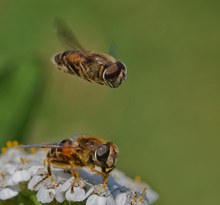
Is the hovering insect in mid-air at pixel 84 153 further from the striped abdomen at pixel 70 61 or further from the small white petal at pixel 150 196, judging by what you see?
the small white petal at pixel 150 196

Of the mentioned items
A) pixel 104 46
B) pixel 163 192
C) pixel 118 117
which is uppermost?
pixel 104 46

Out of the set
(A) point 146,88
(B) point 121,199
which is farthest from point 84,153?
(A) point 146,88

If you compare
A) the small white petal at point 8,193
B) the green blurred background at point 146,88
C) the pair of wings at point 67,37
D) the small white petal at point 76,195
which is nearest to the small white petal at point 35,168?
the small white petal at point 8,193

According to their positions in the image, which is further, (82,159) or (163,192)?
(163,192)

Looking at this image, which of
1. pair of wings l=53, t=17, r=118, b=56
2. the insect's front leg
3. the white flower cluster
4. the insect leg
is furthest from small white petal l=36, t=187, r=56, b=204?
pair of wings l=53, t=17, r=118, b=56

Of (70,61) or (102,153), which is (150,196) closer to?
(102,153)

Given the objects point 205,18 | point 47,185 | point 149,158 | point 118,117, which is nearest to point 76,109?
point 118,117

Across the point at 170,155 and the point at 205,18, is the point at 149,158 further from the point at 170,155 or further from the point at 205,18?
the point at 205,18

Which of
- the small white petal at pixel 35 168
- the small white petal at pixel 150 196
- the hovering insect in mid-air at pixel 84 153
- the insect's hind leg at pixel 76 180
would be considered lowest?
the small white petal at pixel 35 168
